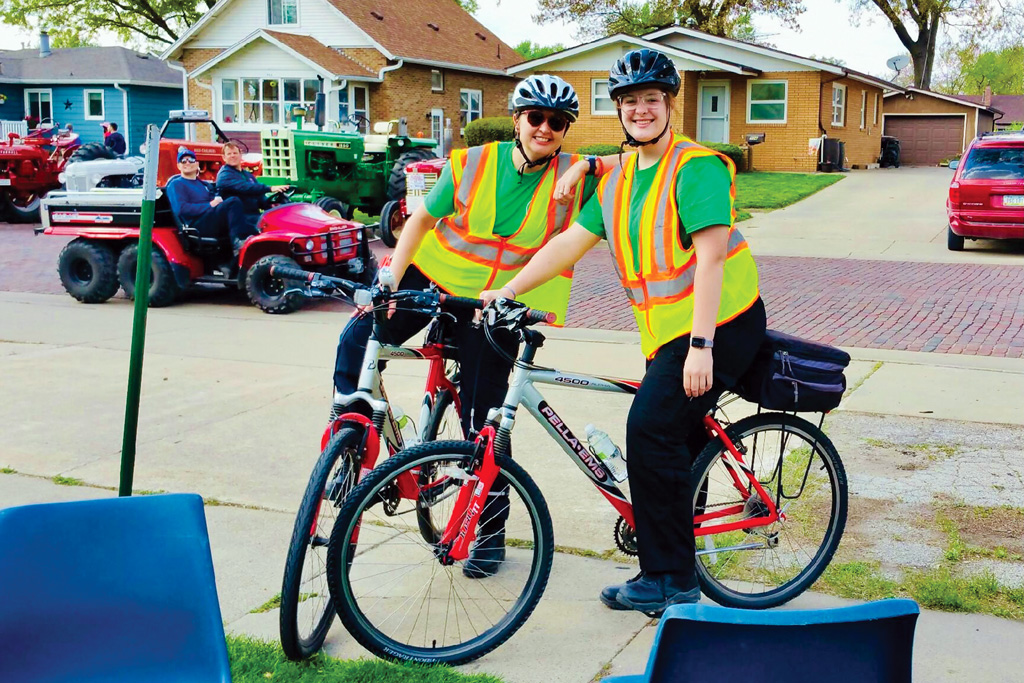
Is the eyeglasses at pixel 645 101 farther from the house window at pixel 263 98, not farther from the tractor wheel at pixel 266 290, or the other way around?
the house window at pixel 263 98

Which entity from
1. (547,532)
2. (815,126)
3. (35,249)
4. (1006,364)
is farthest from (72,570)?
(815,126)

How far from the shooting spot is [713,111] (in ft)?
112

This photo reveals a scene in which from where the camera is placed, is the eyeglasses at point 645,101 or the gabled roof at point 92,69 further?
the gabled roof at point 92,69

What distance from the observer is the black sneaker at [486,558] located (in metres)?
4.37

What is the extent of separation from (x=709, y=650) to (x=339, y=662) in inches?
83.9

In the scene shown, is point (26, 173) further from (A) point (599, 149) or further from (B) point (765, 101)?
(B) point (765, 101)

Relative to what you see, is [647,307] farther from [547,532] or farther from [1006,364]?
[1006,364]

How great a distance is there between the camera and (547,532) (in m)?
3.84

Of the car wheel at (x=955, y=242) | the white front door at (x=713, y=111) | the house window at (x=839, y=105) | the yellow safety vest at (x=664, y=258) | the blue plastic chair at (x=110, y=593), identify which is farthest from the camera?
the house window at (x=839, y=105)

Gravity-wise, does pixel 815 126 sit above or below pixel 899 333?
above

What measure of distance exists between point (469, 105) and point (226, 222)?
29.0 metres

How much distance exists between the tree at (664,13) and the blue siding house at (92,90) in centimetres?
1575

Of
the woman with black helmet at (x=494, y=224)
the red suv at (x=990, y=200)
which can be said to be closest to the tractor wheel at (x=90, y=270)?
the woman with black helmet at (x=494, y=224)

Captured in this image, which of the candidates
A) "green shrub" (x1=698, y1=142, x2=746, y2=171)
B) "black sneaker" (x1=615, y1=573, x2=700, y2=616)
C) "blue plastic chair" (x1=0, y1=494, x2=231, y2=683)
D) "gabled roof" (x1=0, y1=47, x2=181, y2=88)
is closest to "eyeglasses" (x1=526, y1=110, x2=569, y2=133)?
"black sneaker" (x1=615, y1=573, x2=700, y2=616)
